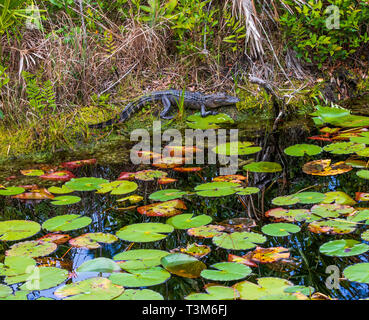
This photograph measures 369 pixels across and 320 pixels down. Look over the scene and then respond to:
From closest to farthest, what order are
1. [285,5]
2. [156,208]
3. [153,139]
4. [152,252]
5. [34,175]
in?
[152,252] → [156,208] → [34,175] → [153,139] → [285,5]

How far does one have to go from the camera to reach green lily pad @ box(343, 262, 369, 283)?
5.62 ft

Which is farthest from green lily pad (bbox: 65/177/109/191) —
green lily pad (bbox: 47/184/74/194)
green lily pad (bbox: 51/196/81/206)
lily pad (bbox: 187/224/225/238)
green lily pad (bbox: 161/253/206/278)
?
green lily pad (bbox: 161/253/206/278)

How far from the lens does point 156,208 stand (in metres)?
2.50

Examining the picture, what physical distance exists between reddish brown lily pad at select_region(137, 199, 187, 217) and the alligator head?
6.18ft

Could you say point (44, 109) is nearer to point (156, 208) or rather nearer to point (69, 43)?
point (69, 43)

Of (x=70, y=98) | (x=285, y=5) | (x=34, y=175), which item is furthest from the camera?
(x=285, y=5)

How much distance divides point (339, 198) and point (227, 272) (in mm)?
958

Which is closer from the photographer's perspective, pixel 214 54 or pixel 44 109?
pixel 44 109

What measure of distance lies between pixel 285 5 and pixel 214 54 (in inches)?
31.9

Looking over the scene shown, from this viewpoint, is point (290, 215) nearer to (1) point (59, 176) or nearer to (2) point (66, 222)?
(2) point (66, 222)

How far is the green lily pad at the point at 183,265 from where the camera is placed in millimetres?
1842

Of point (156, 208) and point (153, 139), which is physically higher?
point (153, 139)
